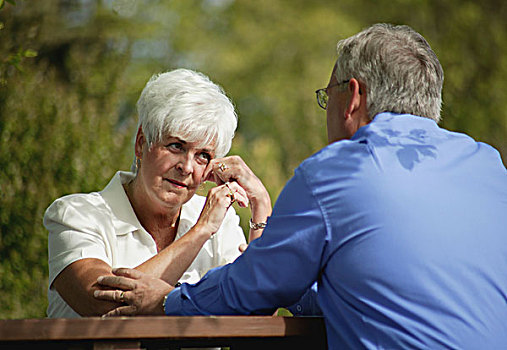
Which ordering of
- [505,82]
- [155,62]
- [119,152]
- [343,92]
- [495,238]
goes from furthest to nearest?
[155,62]
[505,82]
[119,152]
[343,92]
[495,238]

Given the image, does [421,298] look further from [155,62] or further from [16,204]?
[155,62]

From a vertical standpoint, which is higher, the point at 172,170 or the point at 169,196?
the point at 172,170

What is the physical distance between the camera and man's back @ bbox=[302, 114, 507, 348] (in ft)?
6.73

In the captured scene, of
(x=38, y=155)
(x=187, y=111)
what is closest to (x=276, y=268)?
(x=187, y=111)

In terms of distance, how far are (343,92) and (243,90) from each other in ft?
61.5

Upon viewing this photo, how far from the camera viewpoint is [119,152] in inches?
274

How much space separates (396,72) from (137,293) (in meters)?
1.20

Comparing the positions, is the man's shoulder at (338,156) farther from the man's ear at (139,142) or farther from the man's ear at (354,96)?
the man's ear at (139,142)

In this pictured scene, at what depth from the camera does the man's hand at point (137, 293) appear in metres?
2.40

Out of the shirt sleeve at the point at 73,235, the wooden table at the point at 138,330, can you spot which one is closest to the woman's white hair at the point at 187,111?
the shirt sleeve at the point at 73,235

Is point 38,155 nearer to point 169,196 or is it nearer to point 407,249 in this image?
point 169,196

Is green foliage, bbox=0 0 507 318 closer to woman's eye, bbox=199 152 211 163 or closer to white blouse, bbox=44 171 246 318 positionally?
white blouse, bbox=44 171 246 318

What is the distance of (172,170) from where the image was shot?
3.39 meters

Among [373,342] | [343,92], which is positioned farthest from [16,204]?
[373,342]
